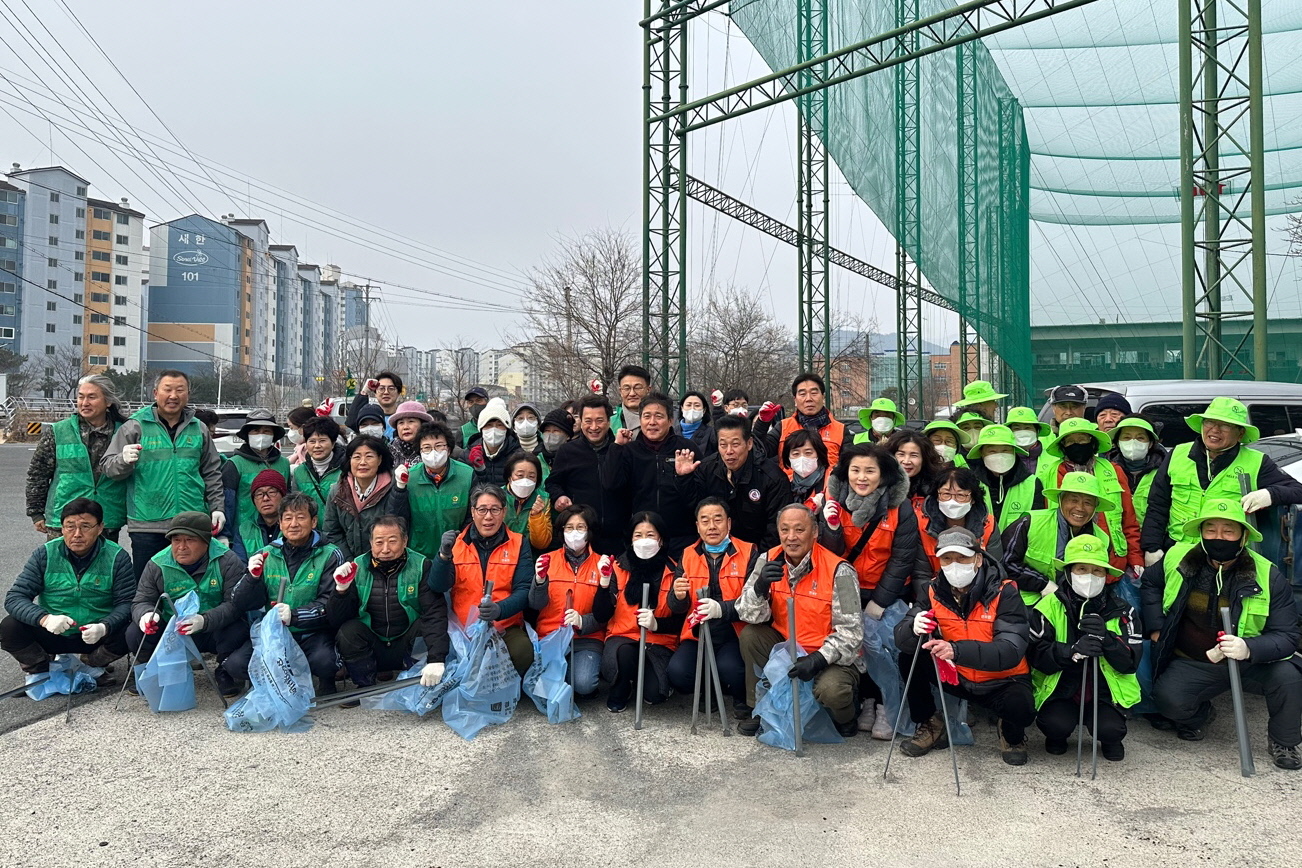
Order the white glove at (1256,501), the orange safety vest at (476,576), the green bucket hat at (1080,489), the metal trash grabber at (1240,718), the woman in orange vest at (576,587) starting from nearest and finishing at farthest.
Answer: the metal trash grabber at (1240,718) → the white glove at (1256,501) → the green bucket hat at (1080,489) → the woman in orange vest at (576,587) → the orange safety vest at (476,576)

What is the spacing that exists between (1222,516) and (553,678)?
353cm

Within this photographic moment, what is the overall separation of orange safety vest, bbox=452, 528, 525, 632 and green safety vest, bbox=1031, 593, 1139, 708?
112 inches

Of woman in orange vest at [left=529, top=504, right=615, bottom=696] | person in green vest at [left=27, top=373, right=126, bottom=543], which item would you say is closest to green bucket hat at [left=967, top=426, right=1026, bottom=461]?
woman in orange vest at [left=529, top=504, right=615, bottom=696]

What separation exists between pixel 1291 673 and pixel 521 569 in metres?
4.02

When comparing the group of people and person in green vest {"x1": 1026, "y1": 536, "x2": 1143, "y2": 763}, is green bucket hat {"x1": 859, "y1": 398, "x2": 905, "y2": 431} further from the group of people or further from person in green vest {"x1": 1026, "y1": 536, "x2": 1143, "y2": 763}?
person in green vest {"x1": 1026, "y1": 536, "x2": 1143, "y2": 763}

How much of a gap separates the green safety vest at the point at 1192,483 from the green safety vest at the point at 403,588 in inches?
167

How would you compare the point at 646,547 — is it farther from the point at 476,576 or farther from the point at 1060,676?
the point at 1060,676

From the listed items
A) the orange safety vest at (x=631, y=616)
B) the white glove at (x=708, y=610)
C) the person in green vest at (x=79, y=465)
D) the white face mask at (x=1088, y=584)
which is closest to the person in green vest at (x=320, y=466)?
the person in green vest at (x=79, y=465)

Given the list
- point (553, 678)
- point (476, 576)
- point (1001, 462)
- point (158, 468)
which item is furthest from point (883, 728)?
point (158, 468)

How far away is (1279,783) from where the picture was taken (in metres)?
4.14

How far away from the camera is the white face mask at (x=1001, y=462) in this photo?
17.2 feet

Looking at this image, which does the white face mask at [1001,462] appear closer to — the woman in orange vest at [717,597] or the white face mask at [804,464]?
the white face mask at [804,464]

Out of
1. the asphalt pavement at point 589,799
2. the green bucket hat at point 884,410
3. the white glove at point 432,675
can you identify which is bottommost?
the asphalt pavement at point 589,799

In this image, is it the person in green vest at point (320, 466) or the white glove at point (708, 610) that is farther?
the person in green vest at point (320, 466)
